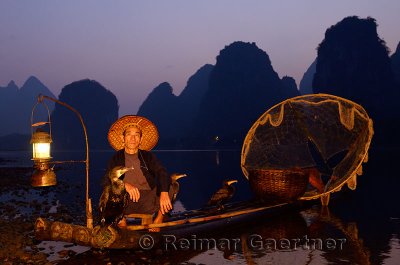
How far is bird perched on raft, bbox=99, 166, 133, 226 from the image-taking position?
6.04 metres

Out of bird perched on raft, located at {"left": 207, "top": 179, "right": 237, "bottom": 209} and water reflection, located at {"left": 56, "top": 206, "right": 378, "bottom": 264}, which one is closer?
water reflection, located at {"left": 56, "top": 206, "right": 378, "bottom": 264}

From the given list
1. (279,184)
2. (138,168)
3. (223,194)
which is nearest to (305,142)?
(279,184)

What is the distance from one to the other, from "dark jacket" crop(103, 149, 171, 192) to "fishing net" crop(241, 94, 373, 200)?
4.16m

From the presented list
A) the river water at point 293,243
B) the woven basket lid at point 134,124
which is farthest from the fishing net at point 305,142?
the woven basket lid at point 134,124

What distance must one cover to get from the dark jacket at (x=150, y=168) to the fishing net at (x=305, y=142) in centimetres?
416

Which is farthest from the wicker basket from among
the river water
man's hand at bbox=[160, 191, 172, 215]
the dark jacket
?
man's hand at bbox=[160, 191, 172, 215]

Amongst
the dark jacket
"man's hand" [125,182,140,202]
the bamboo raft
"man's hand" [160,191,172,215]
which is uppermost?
the dark jacket

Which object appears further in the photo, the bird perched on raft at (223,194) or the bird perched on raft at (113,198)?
the bird perched on raft at (223,194)

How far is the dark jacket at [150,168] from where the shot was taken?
684cm

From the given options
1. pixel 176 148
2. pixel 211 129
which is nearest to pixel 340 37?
pixel 211 129

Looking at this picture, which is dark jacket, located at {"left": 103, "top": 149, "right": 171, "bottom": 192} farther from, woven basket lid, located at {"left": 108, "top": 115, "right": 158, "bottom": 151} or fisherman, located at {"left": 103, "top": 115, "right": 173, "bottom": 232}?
woven basket lid, located at {"left": 108, "top": 115, "right": 158, "bottom": 151}

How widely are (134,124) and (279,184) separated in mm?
4759

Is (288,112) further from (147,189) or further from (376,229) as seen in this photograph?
(147,189)

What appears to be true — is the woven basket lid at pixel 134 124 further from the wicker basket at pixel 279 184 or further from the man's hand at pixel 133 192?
the wicker basket at pixel 279 184
